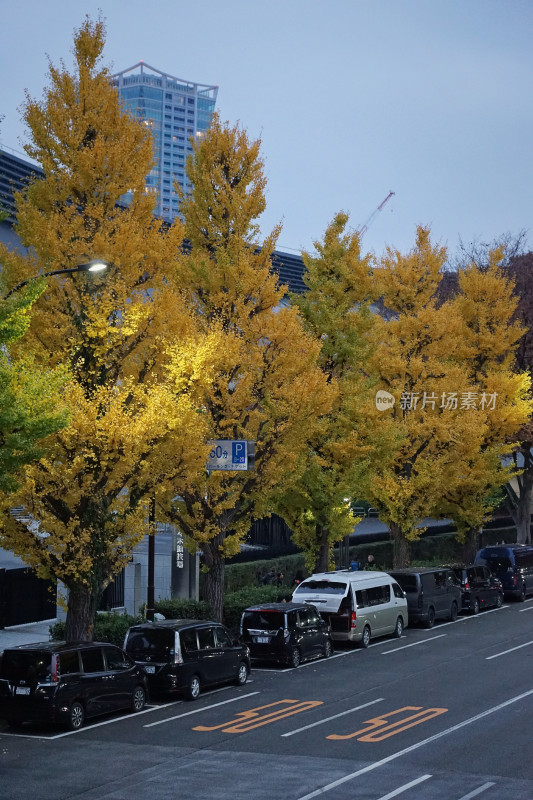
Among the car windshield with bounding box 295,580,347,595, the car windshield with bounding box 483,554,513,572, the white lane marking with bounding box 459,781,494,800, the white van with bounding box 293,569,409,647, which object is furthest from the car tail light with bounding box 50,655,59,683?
the car windshield with bounding box 483,554,513,572

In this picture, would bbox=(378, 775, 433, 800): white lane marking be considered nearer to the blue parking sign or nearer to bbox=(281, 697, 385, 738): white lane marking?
bbox=(281, 697, 385, 738): white lane marking

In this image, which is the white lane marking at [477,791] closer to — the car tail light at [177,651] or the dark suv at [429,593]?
the car tail light at [177,651]

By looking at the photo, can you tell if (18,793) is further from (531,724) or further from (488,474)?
(488,474)

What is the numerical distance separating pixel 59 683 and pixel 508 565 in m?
26.0

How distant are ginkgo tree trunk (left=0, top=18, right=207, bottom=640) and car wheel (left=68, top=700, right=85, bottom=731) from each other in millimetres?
3101

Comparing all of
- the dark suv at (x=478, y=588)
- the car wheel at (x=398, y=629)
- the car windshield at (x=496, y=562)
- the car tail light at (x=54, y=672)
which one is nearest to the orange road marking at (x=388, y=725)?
the car tail light at (x=54, y=672)

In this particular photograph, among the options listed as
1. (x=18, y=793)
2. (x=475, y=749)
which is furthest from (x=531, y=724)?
(x=18, y=793)

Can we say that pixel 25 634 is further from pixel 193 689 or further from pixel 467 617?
pixel 467 617

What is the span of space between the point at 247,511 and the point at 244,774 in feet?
44.7

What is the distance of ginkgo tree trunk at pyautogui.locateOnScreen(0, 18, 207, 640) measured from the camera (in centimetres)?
1931

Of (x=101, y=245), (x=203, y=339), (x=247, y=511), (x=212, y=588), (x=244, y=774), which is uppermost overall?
(x=101, y=245)

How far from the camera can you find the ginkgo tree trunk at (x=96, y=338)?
19.3 metres

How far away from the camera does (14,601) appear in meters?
29.1

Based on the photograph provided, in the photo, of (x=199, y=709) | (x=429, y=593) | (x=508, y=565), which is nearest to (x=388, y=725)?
(x=199, y=709)
